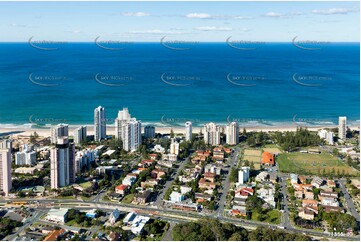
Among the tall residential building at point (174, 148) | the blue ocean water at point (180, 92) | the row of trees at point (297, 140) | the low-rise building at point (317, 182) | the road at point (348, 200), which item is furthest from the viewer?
the blue ocean water at point (180, 92)

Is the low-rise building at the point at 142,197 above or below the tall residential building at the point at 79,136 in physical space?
below

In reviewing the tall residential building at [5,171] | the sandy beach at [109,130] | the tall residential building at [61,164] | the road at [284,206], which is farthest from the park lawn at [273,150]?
the tall residential building at [5,171]

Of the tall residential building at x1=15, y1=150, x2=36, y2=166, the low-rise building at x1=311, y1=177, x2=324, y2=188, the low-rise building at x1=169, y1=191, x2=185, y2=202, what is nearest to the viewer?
the low-rise building at x1=169, y1=191, x2=185, y2=202

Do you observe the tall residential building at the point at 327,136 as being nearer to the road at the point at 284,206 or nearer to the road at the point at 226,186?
the road at the point at 226,186

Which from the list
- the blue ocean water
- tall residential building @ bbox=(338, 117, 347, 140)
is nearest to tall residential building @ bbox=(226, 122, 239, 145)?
the blue ocean water

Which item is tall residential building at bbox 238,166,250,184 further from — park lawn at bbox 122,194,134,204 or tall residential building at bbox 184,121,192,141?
tall residential building at bbox 184,121,192,141

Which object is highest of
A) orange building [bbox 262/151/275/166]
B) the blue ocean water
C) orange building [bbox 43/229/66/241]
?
the blue ocean water
